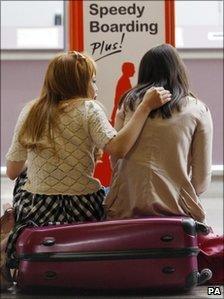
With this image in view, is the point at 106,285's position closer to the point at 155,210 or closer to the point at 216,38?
the point at 155,210

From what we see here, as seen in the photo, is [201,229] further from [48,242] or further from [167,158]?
[48,242]

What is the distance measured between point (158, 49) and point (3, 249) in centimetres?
94

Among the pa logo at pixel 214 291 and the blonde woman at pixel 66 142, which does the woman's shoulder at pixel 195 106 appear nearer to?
the blonde woman at pixel 66 142

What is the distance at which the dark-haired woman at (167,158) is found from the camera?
2.51 meters

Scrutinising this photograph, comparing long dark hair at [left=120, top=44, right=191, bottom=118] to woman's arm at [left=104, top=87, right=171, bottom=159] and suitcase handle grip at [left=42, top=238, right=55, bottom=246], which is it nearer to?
woman's arm at [left=104, top=87, right=171, bottom=159]

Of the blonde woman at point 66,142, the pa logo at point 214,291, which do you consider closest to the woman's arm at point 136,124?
the blonde woman at point 66,142

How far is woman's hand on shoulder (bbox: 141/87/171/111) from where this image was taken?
97.9 inches

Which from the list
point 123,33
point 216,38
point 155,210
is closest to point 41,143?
point 155,210

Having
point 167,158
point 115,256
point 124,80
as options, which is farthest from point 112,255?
point 124,80

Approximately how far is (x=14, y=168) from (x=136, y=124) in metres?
0.50

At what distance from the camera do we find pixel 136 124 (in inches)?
97.3

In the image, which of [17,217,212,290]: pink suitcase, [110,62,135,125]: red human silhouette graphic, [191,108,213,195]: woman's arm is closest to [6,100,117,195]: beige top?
[17,217,212,290]: pink suitcase

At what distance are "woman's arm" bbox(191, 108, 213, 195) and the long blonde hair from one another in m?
0.43

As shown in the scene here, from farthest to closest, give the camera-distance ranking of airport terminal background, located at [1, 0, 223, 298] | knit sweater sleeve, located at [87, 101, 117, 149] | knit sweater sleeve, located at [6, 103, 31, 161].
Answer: airport terminal background, located at [1, 0, 223, 298] < knit sweater sleeve, located at [6, 103, 31, 161] < knit sweater sleeve, located at [87, 101, 117, 149]
